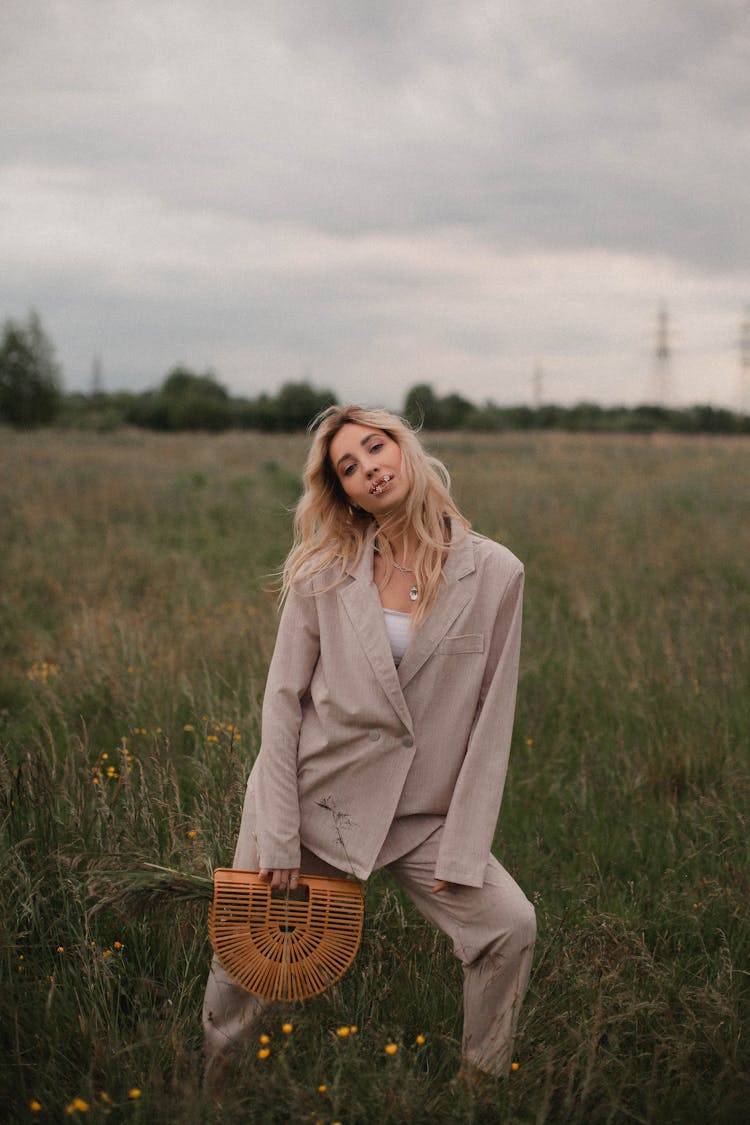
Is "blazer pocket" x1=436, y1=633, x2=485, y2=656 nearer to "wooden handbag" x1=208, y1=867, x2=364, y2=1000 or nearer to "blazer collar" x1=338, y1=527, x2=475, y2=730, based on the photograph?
"blazer collar" x1=338, y1=527, x2=475, y2=730

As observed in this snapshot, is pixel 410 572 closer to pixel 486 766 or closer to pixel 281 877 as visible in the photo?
pixel 486 766

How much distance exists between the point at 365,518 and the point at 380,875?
1442 mm

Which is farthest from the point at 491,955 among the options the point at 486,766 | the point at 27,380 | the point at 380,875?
the point at 27,380

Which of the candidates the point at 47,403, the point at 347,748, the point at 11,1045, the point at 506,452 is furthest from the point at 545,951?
the point at 47,403

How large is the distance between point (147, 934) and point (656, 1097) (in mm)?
1507

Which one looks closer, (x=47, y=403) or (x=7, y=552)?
(x=7, y=552)

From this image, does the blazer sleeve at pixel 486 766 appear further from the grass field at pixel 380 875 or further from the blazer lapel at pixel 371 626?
the grass field at pixel 380 875

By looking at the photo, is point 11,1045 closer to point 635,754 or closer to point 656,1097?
point 656,1097

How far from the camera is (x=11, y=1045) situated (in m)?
2.26

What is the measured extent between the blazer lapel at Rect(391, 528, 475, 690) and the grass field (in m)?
0.88

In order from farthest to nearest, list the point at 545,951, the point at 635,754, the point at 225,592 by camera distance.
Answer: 1. the point at 225,592
2. the point at 635,754
3. the point at 545,951

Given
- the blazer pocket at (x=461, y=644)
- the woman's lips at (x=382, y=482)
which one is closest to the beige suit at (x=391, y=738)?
the blazer pocket at (x=461, y=644)

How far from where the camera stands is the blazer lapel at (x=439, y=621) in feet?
7.47

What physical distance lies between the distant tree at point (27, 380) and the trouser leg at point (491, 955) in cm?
5130
